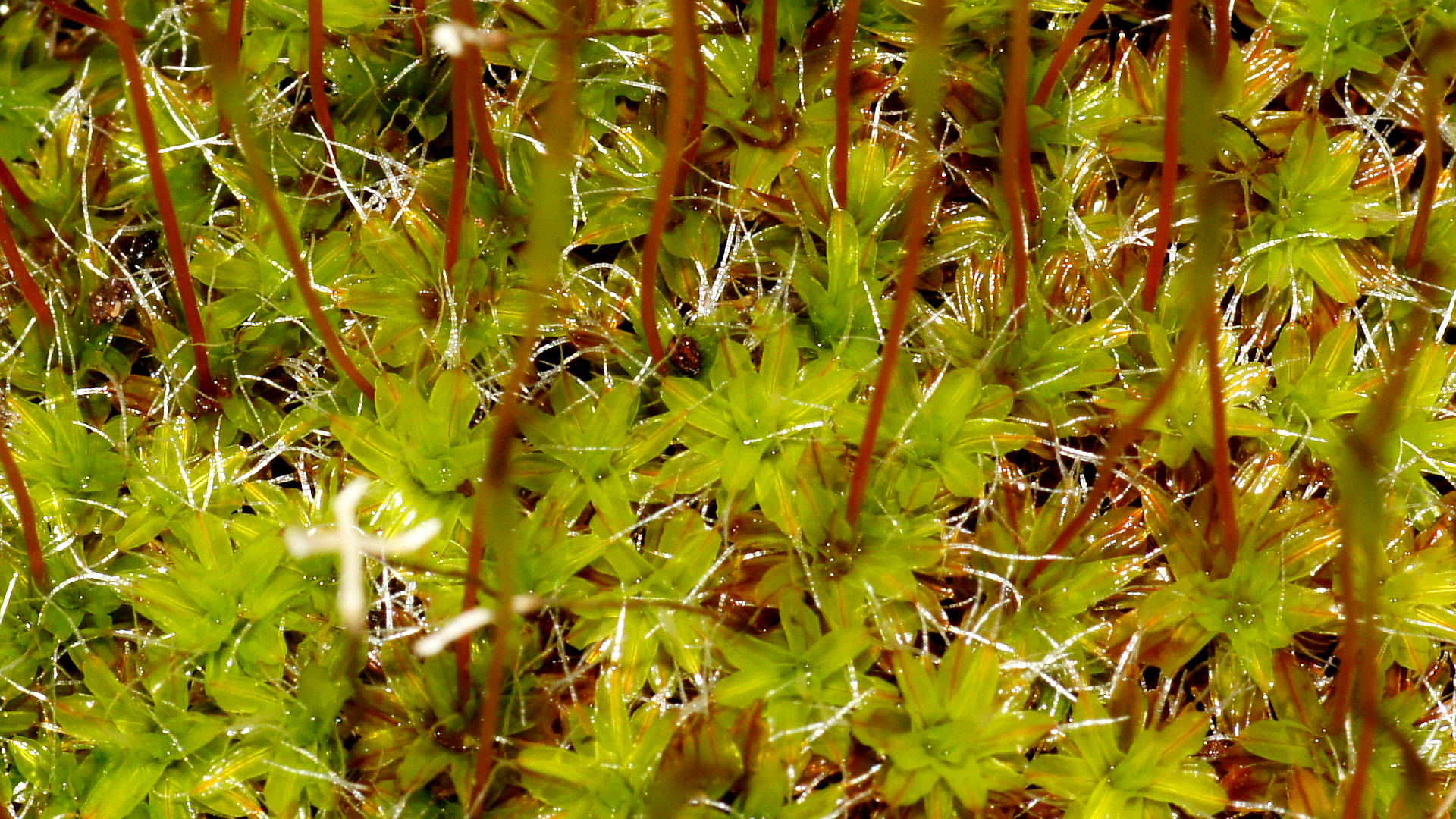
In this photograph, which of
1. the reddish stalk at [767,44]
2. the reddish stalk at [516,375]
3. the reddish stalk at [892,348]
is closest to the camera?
the reddish stalk at [516,375]

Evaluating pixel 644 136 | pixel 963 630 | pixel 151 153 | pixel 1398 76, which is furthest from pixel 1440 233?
pixel 151 153

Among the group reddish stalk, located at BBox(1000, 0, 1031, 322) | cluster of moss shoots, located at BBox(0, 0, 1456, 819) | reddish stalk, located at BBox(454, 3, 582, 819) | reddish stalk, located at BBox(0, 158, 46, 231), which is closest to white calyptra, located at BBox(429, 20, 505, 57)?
reddish stalk, located at BBox(454, 3, 582, 819)

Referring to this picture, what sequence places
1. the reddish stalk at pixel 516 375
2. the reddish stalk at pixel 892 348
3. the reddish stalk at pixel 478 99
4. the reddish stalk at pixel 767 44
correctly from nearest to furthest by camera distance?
the reddish stalk at pixel 516 375
the reddish stalk at pixel 892 348
the reddish stalk at pixel 478 99
the reddish stalk at pixel 767 44

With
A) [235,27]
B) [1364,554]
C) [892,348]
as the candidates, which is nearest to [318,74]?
[235,27]

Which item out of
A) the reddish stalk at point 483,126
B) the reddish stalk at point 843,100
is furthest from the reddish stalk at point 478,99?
the reddish stalk at point 843,100

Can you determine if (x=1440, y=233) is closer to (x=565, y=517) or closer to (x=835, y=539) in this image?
(x=835, y=539)

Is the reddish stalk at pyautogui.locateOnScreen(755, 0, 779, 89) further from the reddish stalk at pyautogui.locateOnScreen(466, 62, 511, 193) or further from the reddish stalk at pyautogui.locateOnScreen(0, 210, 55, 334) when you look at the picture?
the reddish stalk at pyautogui.locateOnScreen(0, 210, 55, 334)

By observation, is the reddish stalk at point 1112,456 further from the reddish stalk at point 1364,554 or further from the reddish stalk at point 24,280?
the reddish stalk at point 24,280
